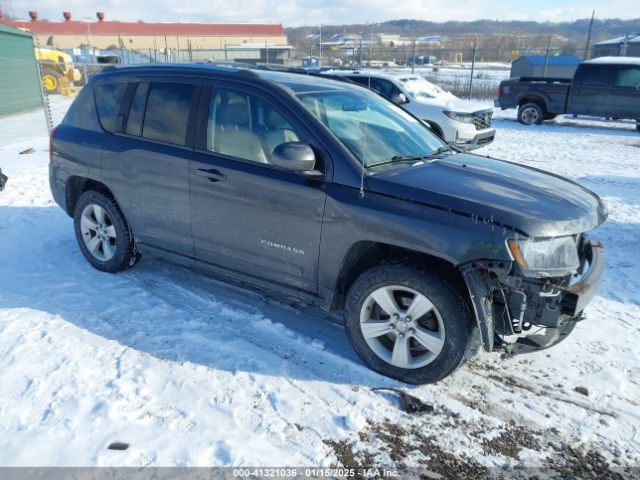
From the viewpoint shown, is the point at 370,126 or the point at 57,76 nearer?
the point at 370,126

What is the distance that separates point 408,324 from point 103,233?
3.11m

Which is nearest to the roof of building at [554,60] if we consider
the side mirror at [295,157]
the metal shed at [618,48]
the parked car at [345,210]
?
the metal shed at [618,48]

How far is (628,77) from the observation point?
47.8 feet

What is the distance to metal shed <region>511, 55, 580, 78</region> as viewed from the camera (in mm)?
26697

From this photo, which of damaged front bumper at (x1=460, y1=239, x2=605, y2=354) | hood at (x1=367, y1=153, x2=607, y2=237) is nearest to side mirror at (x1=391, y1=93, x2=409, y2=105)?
hood at (x1=367, y1=153, x2=607, y2=237)

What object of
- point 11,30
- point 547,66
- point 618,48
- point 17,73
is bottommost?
point 17,73

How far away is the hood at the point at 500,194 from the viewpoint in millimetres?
2947

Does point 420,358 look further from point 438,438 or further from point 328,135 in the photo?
point 328,135

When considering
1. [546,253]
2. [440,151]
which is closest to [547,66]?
[440,151]

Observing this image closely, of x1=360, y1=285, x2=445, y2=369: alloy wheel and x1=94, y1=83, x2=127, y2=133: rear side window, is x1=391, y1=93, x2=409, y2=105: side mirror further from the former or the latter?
x1=360, y1=285, x2=445, y2=369: alloy wheel

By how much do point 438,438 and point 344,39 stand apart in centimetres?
376

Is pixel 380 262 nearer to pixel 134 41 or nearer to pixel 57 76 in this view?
pixel 57 76

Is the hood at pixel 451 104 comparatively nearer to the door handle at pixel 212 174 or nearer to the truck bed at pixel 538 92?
the truck bed at pixel 538 92

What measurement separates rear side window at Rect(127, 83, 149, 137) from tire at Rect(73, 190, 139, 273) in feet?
2.37
